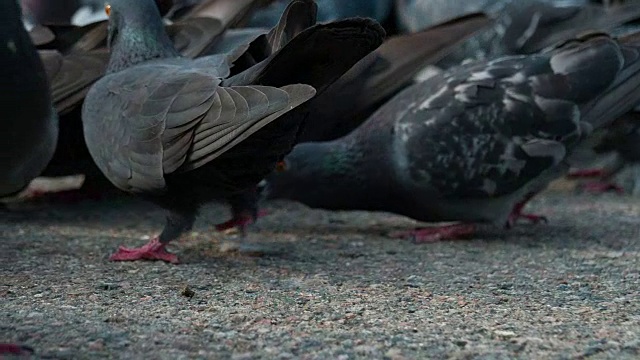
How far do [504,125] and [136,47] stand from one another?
6.52 feet

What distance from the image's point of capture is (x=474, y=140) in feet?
16.5

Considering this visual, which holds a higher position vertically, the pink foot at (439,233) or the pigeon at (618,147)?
the pink foot at (439,233)

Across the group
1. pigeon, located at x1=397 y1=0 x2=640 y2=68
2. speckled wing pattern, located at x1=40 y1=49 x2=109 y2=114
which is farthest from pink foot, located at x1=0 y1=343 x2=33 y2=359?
pigeon, located at x1=397 y1=0 x2=640 y2=68

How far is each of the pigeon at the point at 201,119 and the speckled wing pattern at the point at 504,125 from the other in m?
1.14

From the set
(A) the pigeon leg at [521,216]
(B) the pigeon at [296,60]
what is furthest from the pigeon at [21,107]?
(A) the pigeon leg at [521,216]

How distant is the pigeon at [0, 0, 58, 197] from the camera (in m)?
4.23

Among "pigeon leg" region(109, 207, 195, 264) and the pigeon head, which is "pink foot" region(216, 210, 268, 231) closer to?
"pigeon leg" region(109, 207, 195, 264)

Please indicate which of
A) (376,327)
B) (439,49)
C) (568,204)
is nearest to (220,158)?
(376,327)

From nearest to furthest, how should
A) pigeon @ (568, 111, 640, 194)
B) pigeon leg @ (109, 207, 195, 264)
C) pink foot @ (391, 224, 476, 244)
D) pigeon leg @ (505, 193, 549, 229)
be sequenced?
1. pigeon leg @ (109, 207, 195, 264)
2. pink foot @ (391, 224, 476, 244)
3. pigeon leg @ (505, 193, 549, 229)
4. pigeon @ (568, 111, 640, 194)

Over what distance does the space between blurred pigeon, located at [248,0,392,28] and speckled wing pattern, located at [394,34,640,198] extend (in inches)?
114

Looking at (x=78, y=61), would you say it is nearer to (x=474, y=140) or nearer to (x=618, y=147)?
(x=474, y=140)

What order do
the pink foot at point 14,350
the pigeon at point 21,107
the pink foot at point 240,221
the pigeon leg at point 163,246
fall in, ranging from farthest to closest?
the pink foot at point 240,221 → the pigeon leg at point 163,246 → the pigeon at point 21,107 → the pink foot at point 14,350

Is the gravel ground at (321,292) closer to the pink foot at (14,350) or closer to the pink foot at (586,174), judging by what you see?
the pink foot at (14,350)

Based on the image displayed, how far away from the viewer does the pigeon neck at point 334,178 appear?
17.2 feet
